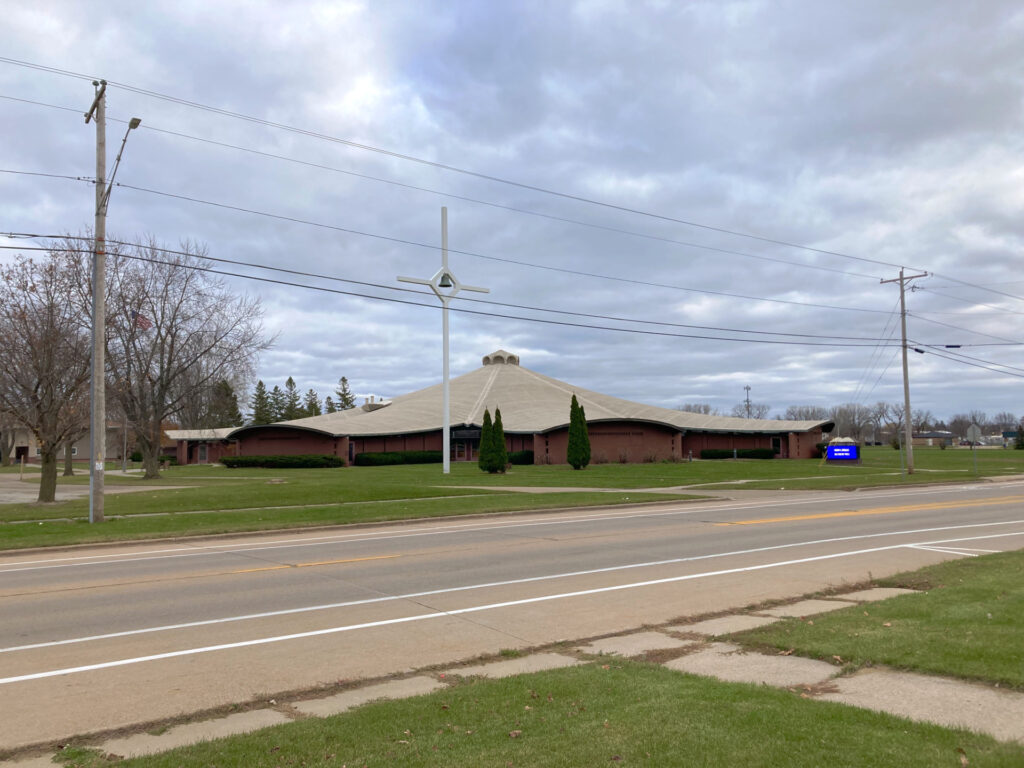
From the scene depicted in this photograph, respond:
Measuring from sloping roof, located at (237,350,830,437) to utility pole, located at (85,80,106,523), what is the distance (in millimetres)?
49453

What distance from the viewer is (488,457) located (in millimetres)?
47719

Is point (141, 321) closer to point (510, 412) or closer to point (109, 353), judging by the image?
point (109, 353)

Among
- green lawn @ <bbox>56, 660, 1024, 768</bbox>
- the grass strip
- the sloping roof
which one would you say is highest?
the sloping roof

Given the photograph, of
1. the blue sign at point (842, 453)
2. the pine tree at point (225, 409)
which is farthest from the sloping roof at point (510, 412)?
the blue sign at point (842, 453)

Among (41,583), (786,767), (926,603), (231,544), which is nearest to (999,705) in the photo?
(786,767)

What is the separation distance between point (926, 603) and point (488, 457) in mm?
39338

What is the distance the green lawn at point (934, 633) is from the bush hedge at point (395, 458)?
6179 cm

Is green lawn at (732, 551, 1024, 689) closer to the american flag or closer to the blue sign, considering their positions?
the american flag

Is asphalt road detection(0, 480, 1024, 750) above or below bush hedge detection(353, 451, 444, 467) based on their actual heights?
below

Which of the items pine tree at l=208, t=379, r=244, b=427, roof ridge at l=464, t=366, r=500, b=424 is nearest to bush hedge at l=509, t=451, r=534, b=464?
roof ridge at l=464, t=366, r=500, b=424

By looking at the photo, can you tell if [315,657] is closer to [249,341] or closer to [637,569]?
[637,569]

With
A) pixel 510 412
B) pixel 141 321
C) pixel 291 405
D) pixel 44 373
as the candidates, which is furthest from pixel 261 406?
pixel 44 373

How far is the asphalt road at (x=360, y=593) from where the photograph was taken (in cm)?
679

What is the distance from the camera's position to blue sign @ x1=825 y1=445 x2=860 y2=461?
62.6 m
